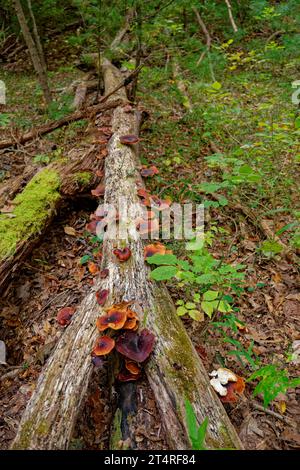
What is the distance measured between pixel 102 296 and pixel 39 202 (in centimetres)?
186

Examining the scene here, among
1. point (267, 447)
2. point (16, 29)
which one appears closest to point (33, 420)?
point (267, 447)

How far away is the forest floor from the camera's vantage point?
2.40m

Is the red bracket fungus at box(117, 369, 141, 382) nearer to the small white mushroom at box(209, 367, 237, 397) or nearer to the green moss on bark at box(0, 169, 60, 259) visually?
the small white mushroom at box(209, 367, 237, 397)

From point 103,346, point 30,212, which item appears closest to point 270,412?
point 103,346

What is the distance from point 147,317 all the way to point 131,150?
2.93 metres

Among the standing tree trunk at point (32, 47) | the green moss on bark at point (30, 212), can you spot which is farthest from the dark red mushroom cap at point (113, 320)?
the standing tree trunk at point (32, 47)

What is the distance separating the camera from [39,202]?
156 inches

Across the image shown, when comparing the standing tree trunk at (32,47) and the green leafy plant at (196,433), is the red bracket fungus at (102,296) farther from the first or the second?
the standing tree trunk at (32,47)

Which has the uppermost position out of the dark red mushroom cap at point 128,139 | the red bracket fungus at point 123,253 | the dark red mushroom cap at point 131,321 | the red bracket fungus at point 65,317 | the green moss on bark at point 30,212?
the dark red mushroom cap at point 128,139

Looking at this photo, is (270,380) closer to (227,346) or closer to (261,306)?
(227,346)

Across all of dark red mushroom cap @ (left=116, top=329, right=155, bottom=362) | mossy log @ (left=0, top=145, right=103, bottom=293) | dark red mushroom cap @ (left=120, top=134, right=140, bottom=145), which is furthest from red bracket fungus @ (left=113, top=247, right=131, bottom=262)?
dark red mushroom cap @ (left=120, top=134, right=140, bottom=145)

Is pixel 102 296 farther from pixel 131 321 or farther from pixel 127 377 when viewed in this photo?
pixel 127 377

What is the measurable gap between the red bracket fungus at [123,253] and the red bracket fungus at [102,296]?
357mm

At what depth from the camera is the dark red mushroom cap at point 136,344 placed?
2.15m
